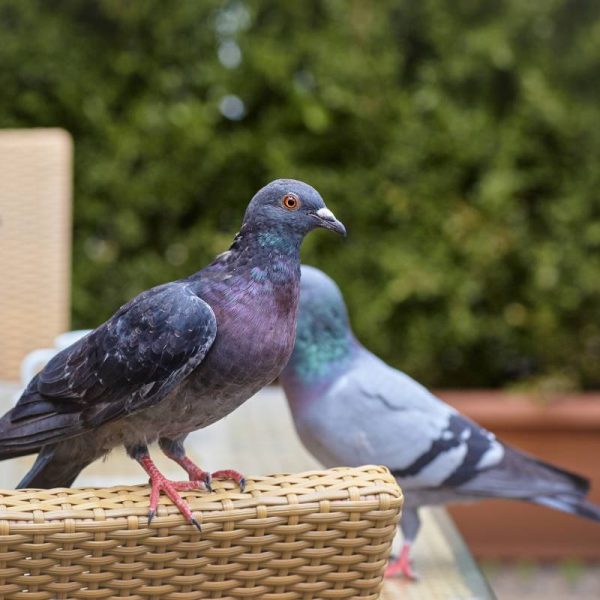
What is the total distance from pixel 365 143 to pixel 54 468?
2496 millimetres

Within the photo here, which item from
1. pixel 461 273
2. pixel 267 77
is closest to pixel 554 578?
pixel 461 273

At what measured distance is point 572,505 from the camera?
1898 millimetres

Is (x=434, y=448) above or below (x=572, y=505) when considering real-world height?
above

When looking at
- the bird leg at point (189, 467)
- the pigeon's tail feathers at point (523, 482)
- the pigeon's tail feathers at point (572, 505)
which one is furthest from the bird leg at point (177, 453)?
the pigeon's tail feathers at point (572, 505)

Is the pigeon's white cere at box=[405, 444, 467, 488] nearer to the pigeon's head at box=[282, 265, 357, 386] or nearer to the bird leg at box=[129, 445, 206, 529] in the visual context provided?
the pigeon's head at box=[282, 265, 357, 386]

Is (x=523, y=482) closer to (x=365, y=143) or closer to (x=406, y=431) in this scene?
(x=406, y=431)

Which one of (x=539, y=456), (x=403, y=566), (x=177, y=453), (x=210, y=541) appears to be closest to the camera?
(x=210, y=541)

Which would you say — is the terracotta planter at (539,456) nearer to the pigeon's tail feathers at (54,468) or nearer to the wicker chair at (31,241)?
the wicker chair at (31,241)

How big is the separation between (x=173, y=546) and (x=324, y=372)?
0.76 m

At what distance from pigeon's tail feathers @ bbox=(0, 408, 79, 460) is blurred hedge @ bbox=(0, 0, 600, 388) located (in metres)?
2.37

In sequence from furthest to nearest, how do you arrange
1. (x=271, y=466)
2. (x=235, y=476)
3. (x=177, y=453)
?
(x=271, y=466), (x=177, y=453), (x=235, y=476)

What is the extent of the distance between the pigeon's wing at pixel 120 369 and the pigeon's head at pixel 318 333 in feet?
1.67

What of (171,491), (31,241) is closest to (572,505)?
(171,491)

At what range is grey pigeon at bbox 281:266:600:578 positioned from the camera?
68.0 inches
